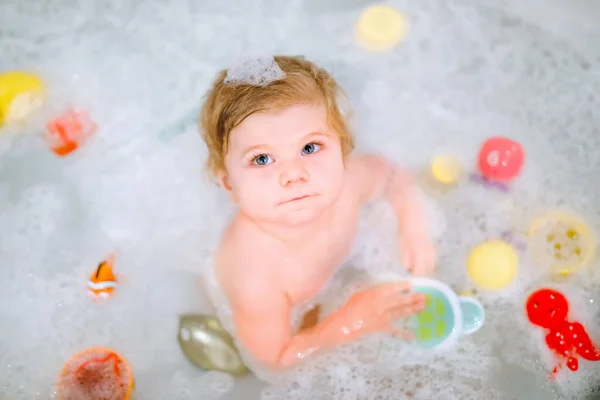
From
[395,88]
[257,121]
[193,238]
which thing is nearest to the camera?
[257,121]

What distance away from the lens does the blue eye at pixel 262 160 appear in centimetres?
97

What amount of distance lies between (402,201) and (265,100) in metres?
0.33

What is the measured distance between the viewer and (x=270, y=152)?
0.96 metres

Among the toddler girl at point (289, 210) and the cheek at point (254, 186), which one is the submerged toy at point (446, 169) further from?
the cheek at point (254, 186)

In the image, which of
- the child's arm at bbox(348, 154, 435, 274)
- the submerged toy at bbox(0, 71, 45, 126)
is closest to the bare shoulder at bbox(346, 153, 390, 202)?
the child's arm at bbox(348, 154, 435, 274)

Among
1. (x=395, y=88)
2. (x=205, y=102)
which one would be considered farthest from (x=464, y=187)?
(x=205, y=102)

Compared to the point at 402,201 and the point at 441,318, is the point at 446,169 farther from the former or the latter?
the point at 441,318

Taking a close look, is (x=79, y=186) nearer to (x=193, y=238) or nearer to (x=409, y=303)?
(x=193, y=238)

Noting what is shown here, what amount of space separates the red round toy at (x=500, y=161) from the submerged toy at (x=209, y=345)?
562 mm

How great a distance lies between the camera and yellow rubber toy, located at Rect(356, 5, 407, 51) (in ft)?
4.30

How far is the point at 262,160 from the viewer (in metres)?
0.97

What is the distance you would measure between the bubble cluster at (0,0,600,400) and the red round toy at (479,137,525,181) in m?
0.02

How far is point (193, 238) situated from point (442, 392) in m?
0.50

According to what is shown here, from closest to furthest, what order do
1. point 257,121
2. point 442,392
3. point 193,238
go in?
1. point 257,121
2. point 442,392
3. point 193,238
